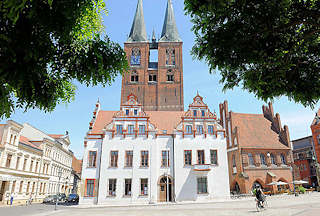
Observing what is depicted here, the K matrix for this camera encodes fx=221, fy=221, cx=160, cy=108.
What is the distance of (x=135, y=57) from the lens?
179 feet

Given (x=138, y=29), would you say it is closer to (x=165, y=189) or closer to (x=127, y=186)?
(x=127, y=186)

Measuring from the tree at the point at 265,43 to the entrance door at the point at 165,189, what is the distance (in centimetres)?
2159

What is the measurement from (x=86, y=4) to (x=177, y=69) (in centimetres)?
4788

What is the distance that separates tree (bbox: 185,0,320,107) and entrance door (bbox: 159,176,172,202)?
70.8ft

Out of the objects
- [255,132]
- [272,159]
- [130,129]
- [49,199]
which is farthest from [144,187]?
[255,132]

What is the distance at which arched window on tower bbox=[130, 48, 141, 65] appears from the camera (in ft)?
176

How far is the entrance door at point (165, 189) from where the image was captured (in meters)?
26.7

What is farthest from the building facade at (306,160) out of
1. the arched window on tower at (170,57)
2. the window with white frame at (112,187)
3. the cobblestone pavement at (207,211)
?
the window with white frame at (112,187)

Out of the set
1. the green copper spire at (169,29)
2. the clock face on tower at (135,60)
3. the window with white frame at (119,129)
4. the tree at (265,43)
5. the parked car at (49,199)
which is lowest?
the parked car at (49,199)

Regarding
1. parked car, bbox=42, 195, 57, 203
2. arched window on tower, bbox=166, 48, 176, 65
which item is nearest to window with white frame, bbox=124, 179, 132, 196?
parked car, bbox=42, 195, 57, 203

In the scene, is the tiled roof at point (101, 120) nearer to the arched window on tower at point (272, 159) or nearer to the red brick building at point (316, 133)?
the arched window on tower at point (272, 159)

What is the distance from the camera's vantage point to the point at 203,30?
689 cm

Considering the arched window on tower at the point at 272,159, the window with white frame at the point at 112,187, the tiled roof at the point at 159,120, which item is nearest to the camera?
the window with white frame at the point at 112,187

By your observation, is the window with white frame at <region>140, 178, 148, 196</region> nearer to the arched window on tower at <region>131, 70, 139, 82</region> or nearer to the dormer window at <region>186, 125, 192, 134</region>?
the dormer window at <region>186, 125, 192, 134</region>
